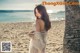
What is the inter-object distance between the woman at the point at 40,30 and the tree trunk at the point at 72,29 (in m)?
0.33

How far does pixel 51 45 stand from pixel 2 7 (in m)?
0.96

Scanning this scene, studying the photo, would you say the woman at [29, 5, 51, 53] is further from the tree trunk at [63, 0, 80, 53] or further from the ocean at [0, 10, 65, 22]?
the tree trunk at [63, 0, 80, 53]

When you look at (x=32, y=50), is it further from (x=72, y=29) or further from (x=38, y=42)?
(x=72, y=29)

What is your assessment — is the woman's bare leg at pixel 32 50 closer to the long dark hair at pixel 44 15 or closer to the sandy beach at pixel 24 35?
the sandy beach at pixel 24 35

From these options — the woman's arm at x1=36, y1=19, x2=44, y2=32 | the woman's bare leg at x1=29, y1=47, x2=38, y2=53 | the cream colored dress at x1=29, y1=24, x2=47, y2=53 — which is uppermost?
the woman's arm at x1=36, y1=19, x2=44, y2=32

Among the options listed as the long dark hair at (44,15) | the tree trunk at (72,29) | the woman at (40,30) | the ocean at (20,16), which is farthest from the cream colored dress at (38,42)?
the tree trunk at (72,29)

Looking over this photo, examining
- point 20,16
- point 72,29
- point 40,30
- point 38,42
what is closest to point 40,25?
point 40,30

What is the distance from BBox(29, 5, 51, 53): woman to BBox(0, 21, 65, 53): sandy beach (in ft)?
0.34

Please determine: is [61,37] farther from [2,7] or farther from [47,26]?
[2,7]

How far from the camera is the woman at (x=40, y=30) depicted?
7.76 m

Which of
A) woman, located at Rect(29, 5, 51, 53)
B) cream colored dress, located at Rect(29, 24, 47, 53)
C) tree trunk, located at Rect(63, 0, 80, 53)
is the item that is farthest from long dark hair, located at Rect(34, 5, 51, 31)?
tree trunk, located at Rect(63, 0, 80, 53)

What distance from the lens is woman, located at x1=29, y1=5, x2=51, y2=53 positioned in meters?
7.76

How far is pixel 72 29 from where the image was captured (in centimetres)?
798

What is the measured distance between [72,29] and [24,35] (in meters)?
0.75
